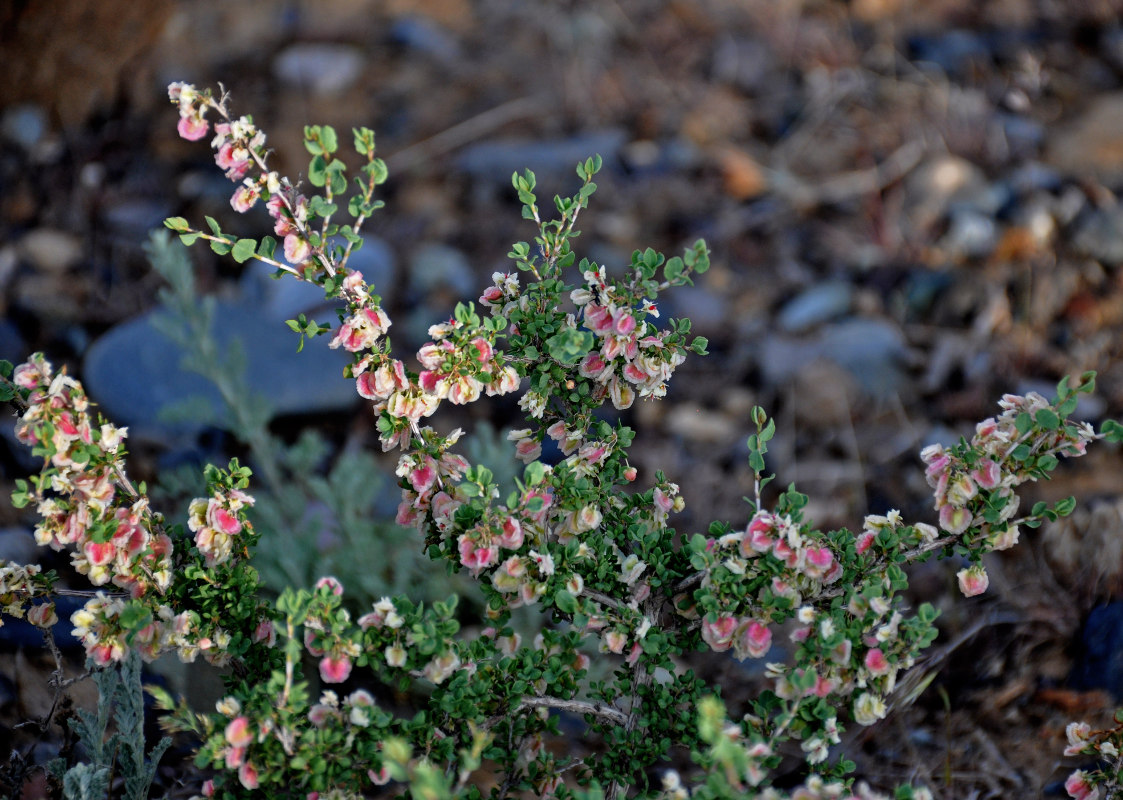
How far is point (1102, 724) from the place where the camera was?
6.59 feet

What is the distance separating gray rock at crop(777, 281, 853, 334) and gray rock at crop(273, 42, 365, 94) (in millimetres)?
2311

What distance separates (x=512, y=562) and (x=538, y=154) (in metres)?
2.90

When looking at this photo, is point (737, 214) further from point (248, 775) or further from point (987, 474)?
point (248, 775)

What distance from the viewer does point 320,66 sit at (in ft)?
14.6

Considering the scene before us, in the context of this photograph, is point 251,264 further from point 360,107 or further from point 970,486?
point 970,486

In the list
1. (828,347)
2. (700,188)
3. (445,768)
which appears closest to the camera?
(445,768)

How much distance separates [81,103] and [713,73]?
9.44 ft

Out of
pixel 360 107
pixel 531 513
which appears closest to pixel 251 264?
pixel 360 107

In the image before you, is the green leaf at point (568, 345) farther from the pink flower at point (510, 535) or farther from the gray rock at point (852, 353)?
the gray rock at point (852, 353)

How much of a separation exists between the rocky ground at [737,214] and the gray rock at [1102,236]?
15mm

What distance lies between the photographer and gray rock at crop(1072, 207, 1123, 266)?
11.1 ft

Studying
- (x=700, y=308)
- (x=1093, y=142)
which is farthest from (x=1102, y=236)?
(x=700, y=308)

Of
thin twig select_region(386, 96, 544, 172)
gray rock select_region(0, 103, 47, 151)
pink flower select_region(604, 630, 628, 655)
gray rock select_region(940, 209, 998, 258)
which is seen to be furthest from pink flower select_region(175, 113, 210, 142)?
gray rock select_region(0, 103, 47, 151)

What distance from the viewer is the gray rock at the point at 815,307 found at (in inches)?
137
